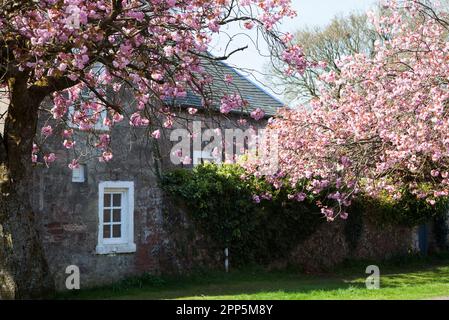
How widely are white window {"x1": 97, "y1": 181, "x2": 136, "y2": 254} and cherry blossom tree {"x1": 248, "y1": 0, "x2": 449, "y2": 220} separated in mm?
3973

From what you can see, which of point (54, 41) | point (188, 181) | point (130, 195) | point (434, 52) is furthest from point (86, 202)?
point (434, 52)

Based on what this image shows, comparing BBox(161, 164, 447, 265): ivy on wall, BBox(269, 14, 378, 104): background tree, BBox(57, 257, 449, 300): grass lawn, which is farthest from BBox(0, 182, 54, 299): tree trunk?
BBox(269, 14, 378, 104): background tree

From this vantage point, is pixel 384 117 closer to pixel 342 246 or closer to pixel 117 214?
pixel 117 214

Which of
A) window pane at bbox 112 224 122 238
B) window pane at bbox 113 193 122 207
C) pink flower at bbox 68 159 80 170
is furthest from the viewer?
window pane at bbox 113 193 122 207

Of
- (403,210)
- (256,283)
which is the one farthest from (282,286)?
(403,210)

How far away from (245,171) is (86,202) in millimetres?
5097

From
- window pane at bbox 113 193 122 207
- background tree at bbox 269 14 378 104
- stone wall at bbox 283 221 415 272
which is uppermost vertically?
background tree at bbox 269 14 378 104

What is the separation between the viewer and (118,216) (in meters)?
17.3

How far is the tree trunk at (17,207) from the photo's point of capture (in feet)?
35.5

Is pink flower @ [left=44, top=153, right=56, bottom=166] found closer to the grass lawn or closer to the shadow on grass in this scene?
the shadow on grass

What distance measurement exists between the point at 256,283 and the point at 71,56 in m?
10.0

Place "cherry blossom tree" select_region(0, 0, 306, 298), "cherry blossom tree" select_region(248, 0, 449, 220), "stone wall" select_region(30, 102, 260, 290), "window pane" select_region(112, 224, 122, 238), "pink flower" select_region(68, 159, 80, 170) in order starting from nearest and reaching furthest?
"cherry blossom tree" select_region(0, 0, 306, 298) → "cherry blossom tree" select_region(248, 0, 449, 220) → "pink flower" select_region(68, 159, 80, 170) → "stone wall" select_region(30, 102, 260, 290) → "window pane" select_region(112, 224, 122, 238)

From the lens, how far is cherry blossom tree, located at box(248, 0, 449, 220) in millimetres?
12852

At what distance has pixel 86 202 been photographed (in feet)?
53.7
